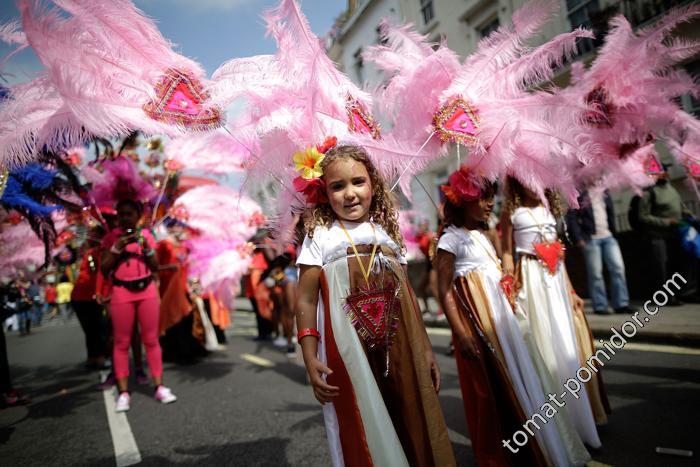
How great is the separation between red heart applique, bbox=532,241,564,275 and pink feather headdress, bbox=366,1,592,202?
0.66 metres

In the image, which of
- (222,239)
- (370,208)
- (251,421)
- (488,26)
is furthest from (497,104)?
(488,26)

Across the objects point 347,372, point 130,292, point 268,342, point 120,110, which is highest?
point 120,110

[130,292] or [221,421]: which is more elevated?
[130,292]

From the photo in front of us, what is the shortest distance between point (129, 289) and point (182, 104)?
3.00m

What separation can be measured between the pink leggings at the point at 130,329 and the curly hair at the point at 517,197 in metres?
3.56

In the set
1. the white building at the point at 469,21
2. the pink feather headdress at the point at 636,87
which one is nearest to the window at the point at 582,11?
the white building at the point at 469,21

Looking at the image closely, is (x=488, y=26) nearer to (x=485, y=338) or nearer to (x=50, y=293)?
(x=485, y=338)

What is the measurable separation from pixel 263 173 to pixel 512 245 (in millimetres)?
2048

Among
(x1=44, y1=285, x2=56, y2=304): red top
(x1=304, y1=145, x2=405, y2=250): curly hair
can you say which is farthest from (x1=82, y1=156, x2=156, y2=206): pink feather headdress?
(x1=44, y1=285, x2=56, y2=304): red top

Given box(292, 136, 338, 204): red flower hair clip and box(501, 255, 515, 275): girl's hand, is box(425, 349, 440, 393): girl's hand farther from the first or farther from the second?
box(501, 255, 515, 275): girl's hand

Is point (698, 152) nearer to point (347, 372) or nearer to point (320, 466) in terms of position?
point (347, 372)

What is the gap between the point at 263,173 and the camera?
2248mm

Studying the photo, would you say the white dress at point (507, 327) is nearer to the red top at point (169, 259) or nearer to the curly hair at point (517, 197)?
the curly hair at point (517, 197)

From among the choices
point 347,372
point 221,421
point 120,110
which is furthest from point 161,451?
point 120,110
